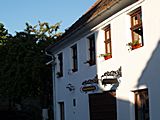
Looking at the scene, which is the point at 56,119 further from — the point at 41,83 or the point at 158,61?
the point at 158,61

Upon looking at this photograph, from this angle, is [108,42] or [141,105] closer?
[141,105]

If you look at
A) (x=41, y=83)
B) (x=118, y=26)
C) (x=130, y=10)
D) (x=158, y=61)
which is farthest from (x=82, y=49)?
(x=41, y=83)

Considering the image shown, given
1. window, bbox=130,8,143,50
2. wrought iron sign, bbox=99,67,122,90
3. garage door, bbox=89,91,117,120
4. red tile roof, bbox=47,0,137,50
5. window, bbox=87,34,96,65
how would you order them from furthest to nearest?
1. window, bbox=87,34,96,65
2. garage door, bbox=89,91,117,120
3. red tile roof, bbox=47,0,137,50
4. wrought iron sign, bbox=99,67,122,90
5. window, bbox=130,8,143,50

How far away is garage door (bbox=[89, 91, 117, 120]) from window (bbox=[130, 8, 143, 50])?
270 centimetres

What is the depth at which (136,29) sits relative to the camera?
15.3 meters

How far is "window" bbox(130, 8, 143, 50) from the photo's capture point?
1507cm

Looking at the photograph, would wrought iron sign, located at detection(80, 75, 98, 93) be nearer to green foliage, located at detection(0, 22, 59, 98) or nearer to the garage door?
the garage door

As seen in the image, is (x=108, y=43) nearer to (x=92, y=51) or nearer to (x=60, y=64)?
(x=92, y=51)

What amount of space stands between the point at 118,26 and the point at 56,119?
10.8 meters

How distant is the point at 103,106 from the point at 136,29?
4.64 metres

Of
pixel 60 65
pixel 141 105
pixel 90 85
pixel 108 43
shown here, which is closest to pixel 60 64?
pixel 60 65

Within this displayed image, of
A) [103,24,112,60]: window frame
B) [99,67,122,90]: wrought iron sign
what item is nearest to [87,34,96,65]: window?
[103,24,112,60]: window frame

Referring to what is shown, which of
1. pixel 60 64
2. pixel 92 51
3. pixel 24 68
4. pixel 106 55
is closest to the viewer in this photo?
pixel 106 55

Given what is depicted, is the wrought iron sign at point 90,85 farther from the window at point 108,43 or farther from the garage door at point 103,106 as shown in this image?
the window at point 108,43
